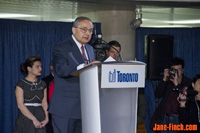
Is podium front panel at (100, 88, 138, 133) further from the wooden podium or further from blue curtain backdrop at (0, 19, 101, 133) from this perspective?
blue curtain backdrop at (0, 19, 101, 133)

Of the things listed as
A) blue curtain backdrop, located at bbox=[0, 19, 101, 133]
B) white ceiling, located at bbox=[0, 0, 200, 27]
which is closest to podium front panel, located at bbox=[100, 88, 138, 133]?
white ceiling, located at bbox=[0, 0, 200, 27]

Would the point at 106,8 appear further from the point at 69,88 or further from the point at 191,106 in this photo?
the point at 69,88

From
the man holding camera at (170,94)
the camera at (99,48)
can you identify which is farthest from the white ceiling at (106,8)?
the camera at (99,48)

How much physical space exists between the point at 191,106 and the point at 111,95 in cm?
208

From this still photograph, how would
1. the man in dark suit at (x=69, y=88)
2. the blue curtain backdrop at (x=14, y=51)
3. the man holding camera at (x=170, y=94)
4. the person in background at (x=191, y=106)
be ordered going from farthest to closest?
the blue curtain backdrop at (x=14, y=51) < the man holding camera at (x=170, y=94) < the person in background at (x=191, y=106) < the man in dark suit at (x=69, y=88)

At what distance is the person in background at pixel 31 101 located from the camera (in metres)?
4.22

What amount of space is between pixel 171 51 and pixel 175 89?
5.41ft

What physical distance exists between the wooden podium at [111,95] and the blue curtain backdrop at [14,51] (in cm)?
399

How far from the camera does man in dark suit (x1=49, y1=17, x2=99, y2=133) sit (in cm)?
255

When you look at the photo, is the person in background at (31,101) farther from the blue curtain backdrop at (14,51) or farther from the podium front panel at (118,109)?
the podium front panel at (118,109)

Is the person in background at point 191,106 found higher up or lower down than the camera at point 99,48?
lower down

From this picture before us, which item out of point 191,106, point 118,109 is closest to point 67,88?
point 118,109

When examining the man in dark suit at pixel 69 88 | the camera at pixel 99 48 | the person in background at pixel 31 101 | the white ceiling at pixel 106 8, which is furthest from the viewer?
the white ceiling at pixel 106 8

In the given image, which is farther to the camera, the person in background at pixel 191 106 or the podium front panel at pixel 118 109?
the person in background at pixel 191 106
